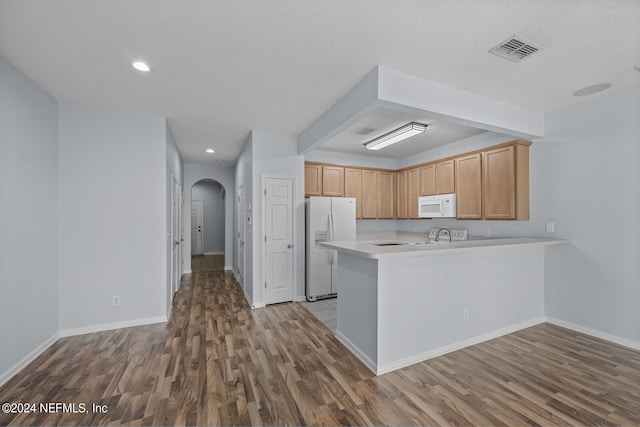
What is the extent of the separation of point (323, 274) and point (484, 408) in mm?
2959

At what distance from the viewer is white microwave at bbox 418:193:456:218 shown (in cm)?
463

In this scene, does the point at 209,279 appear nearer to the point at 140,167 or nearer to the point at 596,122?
the point at 140,167

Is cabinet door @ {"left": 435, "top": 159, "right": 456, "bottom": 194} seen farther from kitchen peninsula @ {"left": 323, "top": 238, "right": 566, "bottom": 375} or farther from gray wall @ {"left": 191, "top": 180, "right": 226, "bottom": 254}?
gray wall @ {"left": 191, "top": 180, "right": 226, "bottom": 254}

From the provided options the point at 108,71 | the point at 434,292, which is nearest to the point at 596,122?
the point at 434,292

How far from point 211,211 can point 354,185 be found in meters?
7.18

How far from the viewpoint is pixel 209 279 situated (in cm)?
609

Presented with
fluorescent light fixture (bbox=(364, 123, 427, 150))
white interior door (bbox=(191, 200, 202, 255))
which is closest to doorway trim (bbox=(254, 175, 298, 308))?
fluorescent light fixture (bbox=(364, 123, 427, 150))

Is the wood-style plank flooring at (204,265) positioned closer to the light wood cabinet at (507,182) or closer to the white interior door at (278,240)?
the white interior door at (278,240)

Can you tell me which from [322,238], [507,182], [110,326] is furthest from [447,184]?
[110,326]

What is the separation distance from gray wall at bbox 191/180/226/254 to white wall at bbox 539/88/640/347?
978 centimetres

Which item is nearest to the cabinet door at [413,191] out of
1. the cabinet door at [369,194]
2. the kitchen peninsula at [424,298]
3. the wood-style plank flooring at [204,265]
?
the cabinet door at [369,194]

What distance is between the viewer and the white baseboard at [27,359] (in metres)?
2.24

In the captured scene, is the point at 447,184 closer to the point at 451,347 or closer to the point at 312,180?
the point at 312,180

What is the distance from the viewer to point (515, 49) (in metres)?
2.19
